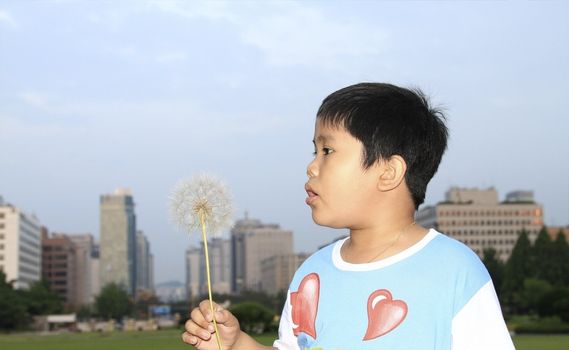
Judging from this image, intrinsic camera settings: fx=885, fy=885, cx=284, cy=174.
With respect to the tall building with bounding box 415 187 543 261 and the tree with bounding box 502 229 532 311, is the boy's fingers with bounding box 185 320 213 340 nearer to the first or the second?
the tree with bounding box 502 229 532 311

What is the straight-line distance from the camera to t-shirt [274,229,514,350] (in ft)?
7.39

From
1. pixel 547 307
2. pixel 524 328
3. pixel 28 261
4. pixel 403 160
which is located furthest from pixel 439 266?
pixel 28 261

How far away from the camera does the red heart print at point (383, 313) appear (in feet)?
7.72

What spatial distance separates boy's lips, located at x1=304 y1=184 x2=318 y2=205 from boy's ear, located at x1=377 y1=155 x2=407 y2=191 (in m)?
0.19

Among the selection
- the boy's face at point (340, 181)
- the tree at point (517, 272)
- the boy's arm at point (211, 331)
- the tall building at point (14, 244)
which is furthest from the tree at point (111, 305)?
the boy's face at point (340, 181)

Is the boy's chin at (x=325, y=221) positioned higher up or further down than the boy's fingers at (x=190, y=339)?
higher up

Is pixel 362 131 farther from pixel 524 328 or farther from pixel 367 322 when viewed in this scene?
pixel 524 328

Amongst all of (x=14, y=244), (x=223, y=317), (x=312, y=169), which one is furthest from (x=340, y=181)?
(x=14, y=244)

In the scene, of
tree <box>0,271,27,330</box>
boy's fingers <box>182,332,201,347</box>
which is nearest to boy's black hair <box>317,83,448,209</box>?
boy's fingers <box>182,332,201,347</box>

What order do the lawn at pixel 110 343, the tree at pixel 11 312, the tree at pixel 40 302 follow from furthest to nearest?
1. the tree at pixel 40 302
2. the tree at pixel 11 312
3. the lawn at pixel 110 343

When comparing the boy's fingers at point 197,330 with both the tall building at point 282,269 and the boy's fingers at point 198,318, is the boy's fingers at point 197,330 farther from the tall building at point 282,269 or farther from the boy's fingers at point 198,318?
the tall building at point 282,269

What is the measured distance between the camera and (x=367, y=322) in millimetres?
2389

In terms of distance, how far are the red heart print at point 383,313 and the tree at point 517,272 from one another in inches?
2984

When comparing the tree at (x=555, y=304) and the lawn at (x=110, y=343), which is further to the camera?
the tree at (x=555, y=304)
